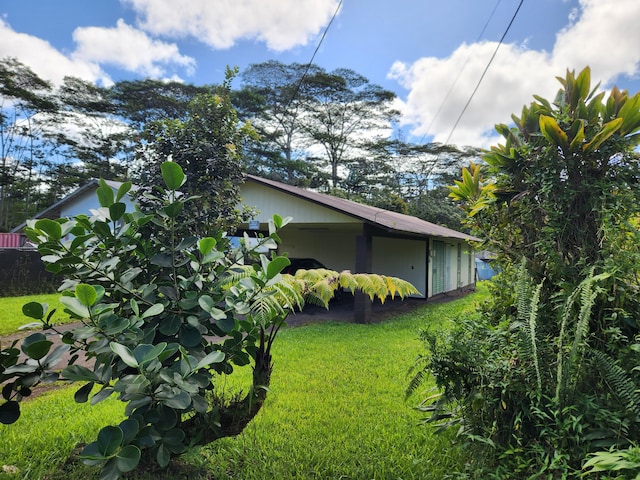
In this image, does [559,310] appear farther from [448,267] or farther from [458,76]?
[448,267]

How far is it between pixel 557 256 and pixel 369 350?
451 centimetres

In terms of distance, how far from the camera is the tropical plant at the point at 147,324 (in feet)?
4.53

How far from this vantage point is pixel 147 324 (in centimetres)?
176

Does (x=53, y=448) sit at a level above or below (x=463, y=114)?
below

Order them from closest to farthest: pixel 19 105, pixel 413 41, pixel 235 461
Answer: pixel 235 461 < pixel 413 41 < pixel 19 105

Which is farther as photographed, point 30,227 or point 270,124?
point 270,124

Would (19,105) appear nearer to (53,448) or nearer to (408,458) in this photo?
(53,448)

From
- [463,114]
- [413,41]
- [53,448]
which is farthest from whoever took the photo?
[463,114]

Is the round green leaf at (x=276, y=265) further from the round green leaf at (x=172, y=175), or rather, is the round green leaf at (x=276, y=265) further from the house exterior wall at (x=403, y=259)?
the house exterior wall at (x=403, y=259)

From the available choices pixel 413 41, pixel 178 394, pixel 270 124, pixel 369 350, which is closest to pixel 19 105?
pixel 270 124

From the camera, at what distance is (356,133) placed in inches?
1406

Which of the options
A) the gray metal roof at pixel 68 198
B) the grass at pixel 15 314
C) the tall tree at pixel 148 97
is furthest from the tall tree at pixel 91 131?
the grass at pixel 15 314

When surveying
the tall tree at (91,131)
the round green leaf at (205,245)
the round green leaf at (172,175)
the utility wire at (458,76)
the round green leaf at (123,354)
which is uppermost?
the tall tree at (91,131)

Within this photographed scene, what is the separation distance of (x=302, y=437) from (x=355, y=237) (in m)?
11.9
